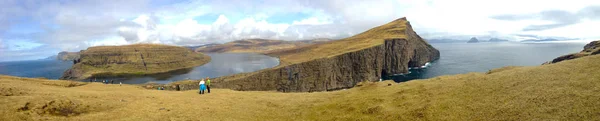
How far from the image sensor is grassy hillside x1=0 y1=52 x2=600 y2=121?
59.4 ft

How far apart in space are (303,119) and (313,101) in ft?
22.4

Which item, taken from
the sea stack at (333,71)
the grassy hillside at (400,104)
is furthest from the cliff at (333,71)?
the grassy hillside at (400,104)

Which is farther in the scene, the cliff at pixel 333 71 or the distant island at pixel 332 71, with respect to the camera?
the cliff at pixel 333 71

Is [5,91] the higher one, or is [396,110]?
[5,91]

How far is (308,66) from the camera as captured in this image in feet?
382

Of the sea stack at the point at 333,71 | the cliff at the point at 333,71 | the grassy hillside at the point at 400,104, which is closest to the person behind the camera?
the grassy hillside at the point at 400,104

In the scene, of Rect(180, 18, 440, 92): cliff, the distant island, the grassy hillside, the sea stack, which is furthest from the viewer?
the sea stack

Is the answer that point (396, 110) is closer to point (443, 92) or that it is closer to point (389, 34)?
point (443, 92)

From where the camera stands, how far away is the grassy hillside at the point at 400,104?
1811cm

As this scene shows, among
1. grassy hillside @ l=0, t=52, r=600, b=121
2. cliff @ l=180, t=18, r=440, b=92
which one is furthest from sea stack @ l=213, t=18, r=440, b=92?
grassy hillside @ l=0, t=52, r=600, b=121

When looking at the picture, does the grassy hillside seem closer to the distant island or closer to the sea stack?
the distant island

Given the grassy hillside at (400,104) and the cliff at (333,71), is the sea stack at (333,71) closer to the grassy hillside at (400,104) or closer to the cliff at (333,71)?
the cliff at (333,71)

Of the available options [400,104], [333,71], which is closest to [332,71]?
[333,71]

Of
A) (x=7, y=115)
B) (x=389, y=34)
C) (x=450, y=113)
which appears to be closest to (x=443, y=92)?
(x=450, y=113)
